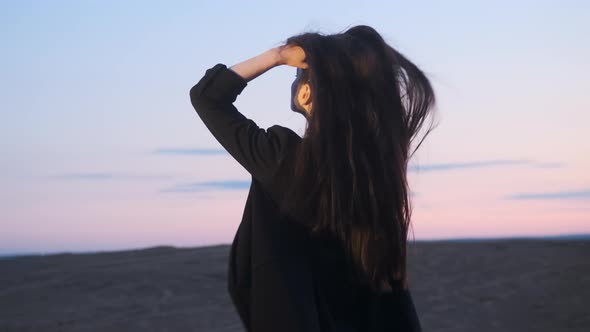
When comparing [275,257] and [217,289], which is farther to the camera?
[217,289]

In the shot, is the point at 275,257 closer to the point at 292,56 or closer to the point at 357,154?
the point at 357,154

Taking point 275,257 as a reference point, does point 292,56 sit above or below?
above

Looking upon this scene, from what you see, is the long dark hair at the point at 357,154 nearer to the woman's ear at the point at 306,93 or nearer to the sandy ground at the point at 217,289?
the woman's ear at the point at 306,93

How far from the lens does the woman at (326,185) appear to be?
2027 mm

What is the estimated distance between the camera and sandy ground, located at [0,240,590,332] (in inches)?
294

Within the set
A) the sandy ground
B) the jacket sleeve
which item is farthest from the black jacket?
the sandy ground

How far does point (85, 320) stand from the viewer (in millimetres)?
7348

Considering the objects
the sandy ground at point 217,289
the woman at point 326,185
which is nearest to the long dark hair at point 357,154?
the woman at point 326,185

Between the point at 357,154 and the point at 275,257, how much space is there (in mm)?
302

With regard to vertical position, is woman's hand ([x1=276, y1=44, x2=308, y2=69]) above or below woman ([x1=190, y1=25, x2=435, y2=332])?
above

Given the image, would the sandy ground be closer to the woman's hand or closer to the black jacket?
the black jacket

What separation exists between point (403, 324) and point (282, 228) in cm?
41

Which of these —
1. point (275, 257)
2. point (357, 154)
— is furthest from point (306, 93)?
point (275, 257)

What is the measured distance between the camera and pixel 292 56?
2.15m
